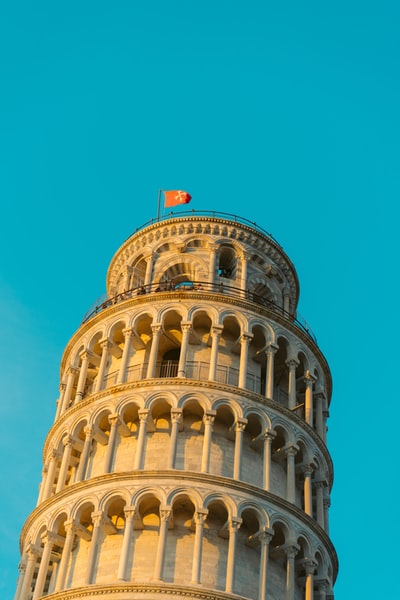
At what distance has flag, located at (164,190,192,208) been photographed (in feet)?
169

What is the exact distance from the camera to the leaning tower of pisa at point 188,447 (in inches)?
1388

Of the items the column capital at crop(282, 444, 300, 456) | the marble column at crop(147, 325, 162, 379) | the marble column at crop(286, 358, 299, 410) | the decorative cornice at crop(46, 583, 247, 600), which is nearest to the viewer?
the decorative cornice at crop(46, 583, 247, 600)

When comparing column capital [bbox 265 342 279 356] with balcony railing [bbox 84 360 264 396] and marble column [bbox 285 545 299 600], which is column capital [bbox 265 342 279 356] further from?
marble column [bbox 285 545 299 600]

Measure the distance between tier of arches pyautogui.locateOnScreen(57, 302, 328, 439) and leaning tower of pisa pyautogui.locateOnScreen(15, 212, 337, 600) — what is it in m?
0.07

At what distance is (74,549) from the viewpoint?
37.2m

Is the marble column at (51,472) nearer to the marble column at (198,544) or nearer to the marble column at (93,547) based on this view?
the marble column at (93,547)

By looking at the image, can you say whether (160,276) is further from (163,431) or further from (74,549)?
(74,549)

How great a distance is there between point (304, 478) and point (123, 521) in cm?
805

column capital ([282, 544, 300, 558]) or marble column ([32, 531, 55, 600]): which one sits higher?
column capital ([282, 544, 300, 558])

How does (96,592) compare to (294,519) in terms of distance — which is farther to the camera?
(294,519)

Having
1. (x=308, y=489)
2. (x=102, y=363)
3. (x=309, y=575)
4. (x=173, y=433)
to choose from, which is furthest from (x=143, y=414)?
(x=309, y=575)

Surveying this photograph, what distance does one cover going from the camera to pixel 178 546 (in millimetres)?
35438

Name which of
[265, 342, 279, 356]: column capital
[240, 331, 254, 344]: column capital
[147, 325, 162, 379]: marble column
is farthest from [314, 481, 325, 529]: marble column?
[147, 325, 162, 379]: marble column

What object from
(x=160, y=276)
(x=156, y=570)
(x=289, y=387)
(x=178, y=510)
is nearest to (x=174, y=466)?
(x=178, y=510)
